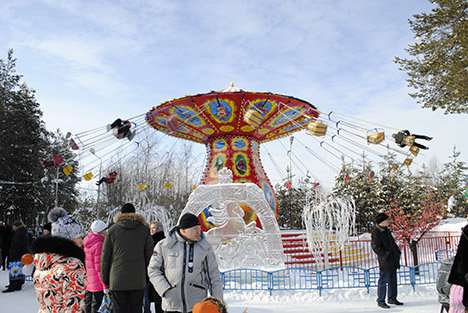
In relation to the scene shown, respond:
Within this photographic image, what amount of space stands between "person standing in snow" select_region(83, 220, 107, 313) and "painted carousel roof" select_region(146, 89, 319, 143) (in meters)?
8.03

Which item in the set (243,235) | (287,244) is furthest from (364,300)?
(287,244)

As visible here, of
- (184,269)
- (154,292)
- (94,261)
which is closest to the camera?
(184,269)

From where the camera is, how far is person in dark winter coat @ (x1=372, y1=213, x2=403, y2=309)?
277 inches

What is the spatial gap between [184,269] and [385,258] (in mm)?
4538

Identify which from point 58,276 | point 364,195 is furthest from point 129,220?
point 364,195

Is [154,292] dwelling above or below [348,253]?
below

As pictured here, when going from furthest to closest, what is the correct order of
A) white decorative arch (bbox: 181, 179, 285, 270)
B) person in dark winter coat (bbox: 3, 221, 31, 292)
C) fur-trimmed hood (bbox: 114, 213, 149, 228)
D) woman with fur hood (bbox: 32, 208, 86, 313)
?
white decorative arch (bbox: 181, 179, 285, 270)
person in dark winter coat (bbox: 3, 221, 31, 292)
fur-trimmed hood (bbox: 114, 213, 149, 228)
woman with fur hood (bbox: 32, 208, 86, 313)

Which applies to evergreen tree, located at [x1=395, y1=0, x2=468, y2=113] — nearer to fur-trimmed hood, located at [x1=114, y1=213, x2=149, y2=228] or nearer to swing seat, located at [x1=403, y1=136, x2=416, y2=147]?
swing seat, located at [x1=403, y1=136, x2=416, y2=147]

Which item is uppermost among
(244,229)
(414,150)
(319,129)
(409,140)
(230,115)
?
(230,115)

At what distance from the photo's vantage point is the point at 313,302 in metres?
7.74

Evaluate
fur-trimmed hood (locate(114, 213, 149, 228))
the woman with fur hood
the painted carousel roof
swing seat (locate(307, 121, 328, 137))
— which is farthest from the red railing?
the woman with fur hood

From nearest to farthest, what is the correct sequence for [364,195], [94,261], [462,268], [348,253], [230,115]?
[462,268]
[94,261]
[348,253]
[230,115]
[364,195]

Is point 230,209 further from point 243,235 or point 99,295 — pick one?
point 99,295

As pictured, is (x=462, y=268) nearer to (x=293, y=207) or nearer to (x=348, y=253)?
(x=348, y=253)
